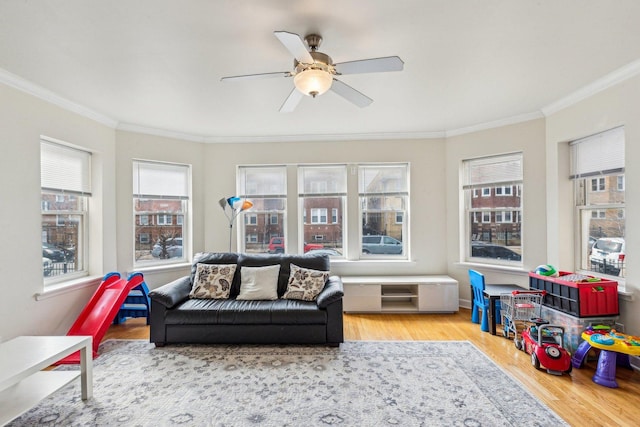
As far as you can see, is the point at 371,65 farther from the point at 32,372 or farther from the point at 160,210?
the point at 160,210

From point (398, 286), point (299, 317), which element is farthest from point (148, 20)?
point (398, 286)

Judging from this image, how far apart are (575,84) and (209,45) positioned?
3428mm

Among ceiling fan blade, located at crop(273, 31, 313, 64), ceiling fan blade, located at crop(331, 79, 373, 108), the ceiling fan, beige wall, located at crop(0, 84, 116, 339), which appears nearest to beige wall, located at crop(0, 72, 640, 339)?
beige wall, located at crop(0, 84, 116, 339)

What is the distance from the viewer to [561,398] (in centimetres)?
229

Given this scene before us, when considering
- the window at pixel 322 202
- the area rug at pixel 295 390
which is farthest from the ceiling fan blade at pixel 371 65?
the window at pixel 322 202

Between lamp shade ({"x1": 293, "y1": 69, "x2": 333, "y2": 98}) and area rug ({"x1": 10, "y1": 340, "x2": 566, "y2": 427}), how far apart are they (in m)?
2.27

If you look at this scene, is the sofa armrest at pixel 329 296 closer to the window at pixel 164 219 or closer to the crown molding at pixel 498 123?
→ the window at pixel 164 219

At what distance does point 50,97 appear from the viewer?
3141mm

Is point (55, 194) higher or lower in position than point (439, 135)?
lower

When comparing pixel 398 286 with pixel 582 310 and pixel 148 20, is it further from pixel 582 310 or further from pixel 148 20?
pixel 148 20

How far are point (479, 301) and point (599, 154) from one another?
2.04 meters

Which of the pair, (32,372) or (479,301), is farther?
(479,301)

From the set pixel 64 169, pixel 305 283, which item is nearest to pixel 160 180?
pixel 64 169

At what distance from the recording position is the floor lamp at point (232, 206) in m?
4.33
